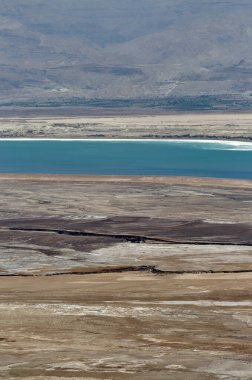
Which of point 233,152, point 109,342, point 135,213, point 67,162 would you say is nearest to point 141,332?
point 109,342

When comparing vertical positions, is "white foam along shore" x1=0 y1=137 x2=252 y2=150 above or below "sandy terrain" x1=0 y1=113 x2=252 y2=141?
below

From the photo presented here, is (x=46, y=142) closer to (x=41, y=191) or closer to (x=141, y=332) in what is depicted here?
(x=41, y=191)

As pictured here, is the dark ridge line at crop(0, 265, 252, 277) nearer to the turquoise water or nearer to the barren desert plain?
the barren desert plain

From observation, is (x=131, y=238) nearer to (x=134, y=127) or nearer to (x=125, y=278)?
(x=125, y=278)

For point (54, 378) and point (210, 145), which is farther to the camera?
point (210, 145)

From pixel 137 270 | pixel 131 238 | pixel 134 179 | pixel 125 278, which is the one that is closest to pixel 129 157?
pixel 134 179

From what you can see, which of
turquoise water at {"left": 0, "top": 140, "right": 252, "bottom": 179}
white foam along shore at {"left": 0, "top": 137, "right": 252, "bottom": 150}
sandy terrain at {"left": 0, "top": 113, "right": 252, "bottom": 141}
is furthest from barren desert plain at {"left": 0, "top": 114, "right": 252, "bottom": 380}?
sandy terrain at {"left": 0, "top": 113, "right": 252, "bottom": 141}
